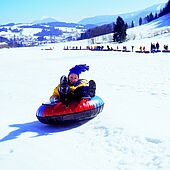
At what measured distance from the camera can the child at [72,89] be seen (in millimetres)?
8086

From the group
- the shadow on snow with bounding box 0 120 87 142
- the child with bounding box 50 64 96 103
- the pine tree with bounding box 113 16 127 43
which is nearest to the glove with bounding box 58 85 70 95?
the child with bounding box 50 64 96 103

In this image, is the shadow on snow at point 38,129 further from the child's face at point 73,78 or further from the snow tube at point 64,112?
the child's face at point 73,78

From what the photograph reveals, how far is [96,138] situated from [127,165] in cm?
157

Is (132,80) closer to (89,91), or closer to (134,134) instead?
(89,91)

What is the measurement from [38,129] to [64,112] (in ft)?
2.40

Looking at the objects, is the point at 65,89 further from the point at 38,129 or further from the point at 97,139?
the point at 97,139

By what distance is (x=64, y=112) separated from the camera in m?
7.86

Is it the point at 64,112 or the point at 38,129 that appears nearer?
the point at 64,112

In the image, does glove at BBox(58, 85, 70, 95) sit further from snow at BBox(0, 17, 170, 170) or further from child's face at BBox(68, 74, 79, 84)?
snow at BBox(0, 17, 170, 170)

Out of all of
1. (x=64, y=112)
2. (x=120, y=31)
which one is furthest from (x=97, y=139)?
(x=120, y=31)

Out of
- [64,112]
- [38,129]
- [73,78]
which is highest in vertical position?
[73,78]

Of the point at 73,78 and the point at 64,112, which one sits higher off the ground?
the point at 73,78

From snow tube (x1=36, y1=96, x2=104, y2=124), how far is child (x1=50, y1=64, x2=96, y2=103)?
0.16 m

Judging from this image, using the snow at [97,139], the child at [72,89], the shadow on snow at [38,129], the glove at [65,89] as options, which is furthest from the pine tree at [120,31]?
the glove at [65,89]
